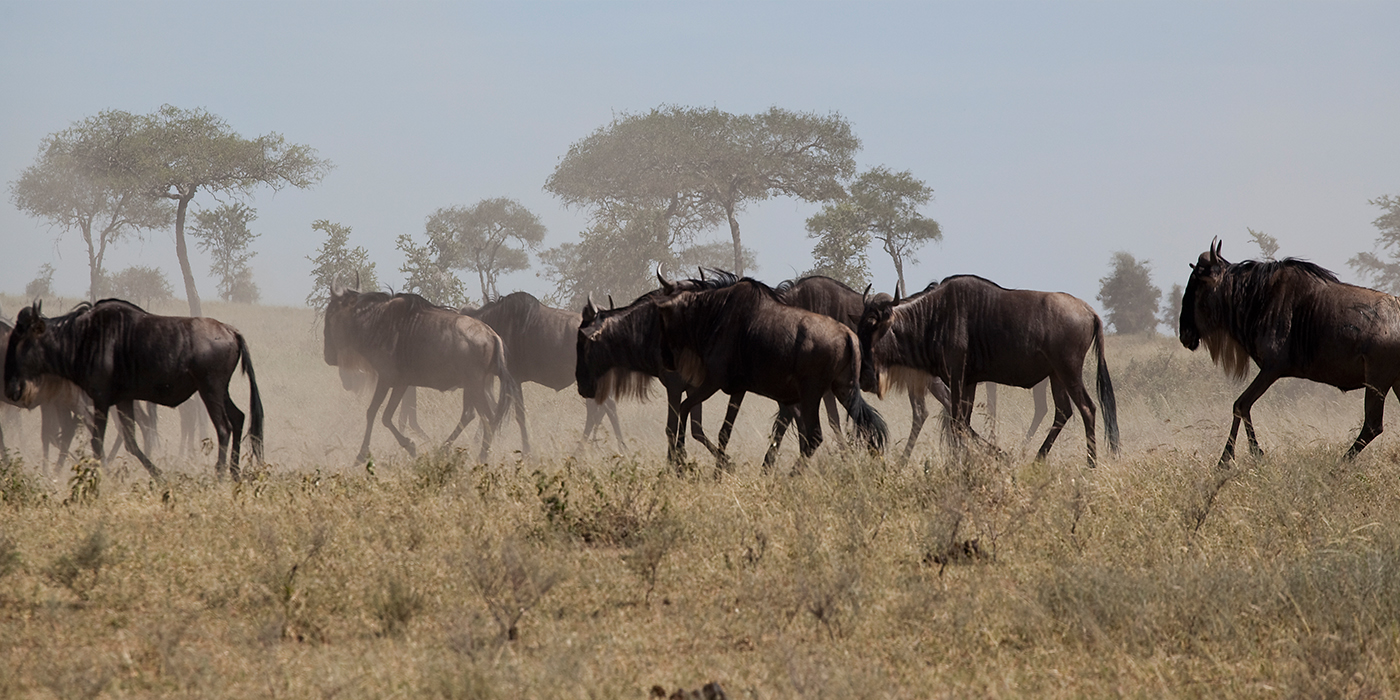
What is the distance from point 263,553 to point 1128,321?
113ft

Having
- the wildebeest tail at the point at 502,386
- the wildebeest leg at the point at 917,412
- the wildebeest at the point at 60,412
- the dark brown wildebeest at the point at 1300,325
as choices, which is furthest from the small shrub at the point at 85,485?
the dark brown wildebeest at the point at 1300,325

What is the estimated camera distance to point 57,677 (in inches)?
135

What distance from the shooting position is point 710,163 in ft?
123

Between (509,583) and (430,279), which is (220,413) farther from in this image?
(430,279)

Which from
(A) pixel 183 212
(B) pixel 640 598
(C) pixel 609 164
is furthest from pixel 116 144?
(B) pixel 640 598

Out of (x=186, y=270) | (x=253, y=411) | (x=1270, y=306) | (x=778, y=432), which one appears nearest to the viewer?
(x=1270, y=306)

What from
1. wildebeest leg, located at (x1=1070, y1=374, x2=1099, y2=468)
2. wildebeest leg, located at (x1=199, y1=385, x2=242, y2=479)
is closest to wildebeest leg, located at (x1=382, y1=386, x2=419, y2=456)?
wildebeest leg, located at (x1=199, y1=385, x2=242, y2=479)

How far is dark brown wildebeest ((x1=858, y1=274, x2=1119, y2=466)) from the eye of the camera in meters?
8.57

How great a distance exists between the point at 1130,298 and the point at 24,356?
33.9m

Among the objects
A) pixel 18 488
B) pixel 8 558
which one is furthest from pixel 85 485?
pixel 8 558

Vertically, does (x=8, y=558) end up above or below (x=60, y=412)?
above

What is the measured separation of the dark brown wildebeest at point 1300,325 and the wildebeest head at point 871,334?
227cm

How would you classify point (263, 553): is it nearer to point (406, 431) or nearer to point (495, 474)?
point (495, 474)

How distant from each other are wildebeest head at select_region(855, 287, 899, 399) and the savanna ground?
1469 mm
